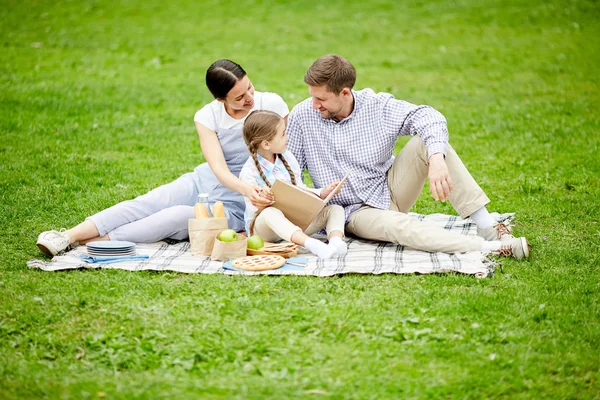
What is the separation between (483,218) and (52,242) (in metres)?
3.00

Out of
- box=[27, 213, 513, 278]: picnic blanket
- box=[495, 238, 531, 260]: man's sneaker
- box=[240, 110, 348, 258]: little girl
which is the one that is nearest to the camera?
box=[27, 213, 513, 278]: picnic blanket

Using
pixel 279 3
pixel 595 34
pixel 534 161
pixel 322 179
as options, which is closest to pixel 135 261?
pixel 322 179

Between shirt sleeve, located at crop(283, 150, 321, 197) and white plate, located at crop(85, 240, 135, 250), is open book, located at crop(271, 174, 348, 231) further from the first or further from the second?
white plate, located at crop(85, 240, 135, 250)

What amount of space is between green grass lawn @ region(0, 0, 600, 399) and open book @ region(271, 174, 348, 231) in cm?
65

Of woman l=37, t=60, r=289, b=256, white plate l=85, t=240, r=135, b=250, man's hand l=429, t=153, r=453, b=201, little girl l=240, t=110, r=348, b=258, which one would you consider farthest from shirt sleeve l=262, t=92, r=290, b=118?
white plate l=85, t=240, r=135, b=250

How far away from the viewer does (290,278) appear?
5219 millimetres

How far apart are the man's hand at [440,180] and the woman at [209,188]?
1.13 meters

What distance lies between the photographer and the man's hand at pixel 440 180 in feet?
17.7

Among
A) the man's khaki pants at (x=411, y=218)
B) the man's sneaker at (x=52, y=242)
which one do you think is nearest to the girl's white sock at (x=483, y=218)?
the man's khaki pants at (x=411, y=218)

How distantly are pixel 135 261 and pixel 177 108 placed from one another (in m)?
6.18

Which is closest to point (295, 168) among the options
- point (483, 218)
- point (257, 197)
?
point (257, 197)

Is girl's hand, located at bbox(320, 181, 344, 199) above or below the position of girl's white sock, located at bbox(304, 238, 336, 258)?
above

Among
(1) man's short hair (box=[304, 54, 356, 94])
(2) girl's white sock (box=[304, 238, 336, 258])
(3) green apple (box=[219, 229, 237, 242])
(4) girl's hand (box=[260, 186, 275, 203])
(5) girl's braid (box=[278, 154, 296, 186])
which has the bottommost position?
(2) girl's white sock (box=[304, 238, 336, 258])

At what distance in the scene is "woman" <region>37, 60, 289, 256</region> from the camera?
19.0ft
